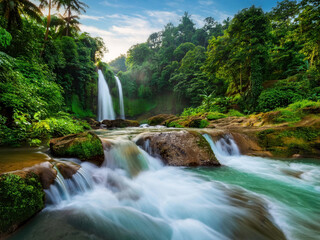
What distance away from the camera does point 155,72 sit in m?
28.8

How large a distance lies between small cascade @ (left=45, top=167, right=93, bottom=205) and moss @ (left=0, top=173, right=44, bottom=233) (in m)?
0.21

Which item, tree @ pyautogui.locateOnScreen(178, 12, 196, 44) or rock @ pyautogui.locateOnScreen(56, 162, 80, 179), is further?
tree @ pyautogui.locateOnScreen(178, 12, 196, 44)

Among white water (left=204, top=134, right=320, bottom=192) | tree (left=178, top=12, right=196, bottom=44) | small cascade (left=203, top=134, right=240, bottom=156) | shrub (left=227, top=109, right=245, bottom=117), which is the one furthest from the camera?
tree (left=178, top=12, right=196, bottom=44)

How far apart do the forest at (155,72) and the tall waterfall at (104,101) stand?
0.89 m

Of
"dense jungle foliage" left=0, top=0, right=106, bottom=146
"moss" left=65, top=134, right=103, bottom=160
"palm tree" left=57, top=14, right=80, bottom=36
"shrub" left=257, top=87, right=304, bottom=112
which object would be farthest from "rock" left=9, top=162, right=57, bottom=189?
"palm tree" left=57, top=14, right=80, bottom=36

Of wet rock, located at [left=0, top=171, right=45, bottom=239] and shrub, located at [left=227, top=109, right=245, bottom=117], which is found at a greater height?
shrub, located at [left=227, top=109, right=245, bottom=117]

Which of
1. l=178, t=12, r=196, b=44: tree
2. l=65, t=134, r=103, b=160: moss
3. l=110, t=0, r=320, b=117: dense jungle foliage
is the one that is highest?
l=178, t=12, r=196, b=44: tree

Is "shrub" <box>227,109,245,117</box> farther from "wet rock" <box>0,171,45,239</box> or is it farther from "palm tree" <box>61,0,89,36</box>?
"palm tree" <box>61,0,89,36</box>

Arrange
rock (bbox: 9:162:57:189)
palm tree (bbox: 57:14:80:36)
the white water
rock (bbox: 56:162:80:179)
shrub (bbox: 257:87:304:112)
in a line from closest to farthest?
rock (bbox: 9:162:57:189) < rock (bbox: 56:162:80:179) < the white water < shrub (bbox: 257:87:304:112) < palm tree (bbox: 57:14:80:36)

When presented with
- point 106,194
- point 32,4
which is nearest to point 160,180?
point 106,194

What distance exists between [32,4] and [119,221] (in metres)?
16.9

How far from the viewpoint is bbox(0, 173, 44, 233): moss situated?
153 cm

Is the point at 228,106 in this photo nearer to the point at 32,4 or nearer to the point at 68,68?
the point at 68,68

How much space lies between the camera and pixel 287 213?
90.0 inches
